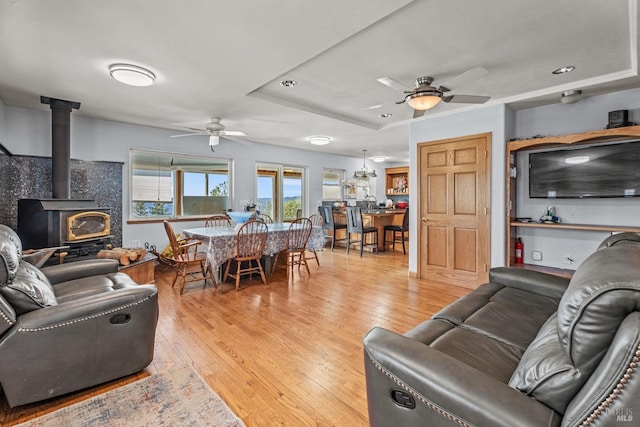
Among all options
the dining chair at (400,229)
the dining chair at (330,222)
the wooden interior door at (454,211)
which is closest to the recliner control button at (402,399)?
the wooden interior door at (454,211)

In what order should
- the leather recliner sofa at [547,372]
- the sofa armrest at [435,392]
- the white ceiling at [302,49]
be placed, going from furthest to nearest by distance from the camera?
the white ceiling at [302,49] < the sofa armrest at [435,392] < the leather recliner sofa at [547,372]

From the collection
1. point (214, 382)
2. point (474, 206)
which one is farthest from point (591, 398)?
point (474, 206)

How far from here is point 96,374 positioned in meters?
1.84

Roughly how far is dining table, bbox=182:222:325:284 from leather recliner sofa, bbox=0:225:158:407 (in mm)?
1693

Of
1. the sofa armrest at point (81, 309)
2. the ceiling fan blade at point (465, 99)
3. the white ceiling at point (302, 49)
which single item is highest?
the white ceiling at point (302, 49)

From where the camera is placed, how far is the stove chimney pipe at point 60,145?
12.3 feet

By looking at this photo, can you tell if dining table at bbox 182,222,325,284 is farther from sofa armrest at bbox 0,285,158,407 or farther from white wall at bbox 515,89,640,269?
white wall at bbox 515,89,640,269

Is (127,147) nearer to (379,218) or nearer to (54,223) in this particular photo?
(54,223)

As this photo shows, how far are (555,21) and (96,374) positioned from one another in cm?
383

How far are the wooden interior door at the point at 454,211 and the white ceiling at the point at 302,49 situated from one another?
614mm

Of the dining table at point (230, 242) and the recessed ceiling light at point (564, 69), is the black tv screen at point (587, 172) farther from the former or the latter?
the dining table at point (230, 242)

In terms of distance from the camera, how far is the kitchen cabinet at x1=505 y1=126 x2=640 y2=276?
3.24 m

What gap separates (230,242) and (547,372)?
348cm

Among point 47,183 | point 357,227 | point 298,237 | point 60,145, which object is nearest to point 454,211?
point 298,237
